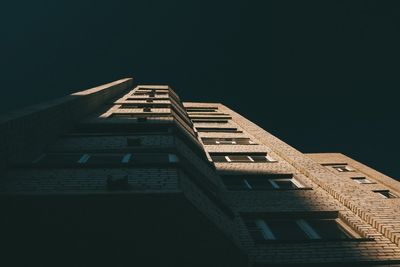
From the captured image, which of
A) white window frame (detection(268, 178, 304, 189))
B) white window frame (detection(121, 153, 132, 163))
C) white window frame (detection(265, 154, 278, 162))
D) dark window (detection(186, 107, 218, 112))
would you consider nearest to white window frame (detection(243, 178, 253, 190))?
white window frame (detection(268, 178, 304, 189))

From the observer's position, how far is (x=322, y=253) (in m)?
6.42

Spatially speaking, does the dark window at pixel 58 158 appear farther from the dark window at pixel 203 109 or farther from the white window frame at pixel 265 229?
the dark window at pixel 203 109

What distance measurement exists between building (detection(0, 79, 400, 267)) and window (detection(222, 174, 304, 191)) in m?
0.04

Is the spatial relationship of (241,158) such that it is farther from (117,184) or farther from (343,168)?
(343,168)

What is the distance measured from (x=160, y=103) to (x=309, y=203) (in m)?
10.9

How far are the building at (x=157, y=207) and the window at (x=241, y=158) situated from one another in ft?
6.02

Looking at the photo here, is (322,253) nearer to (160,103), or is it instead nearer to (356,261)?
(356,261)

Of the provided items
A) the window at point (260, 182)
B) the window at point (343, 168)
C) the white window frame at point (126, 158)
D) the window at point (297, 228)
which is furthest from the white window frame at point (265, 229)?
the window at point (343, 168)

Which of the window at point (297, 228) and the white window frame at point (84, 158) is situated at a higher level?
the white window frame at point (84, 158)

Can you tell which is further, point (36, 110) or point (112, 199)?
point (36, 110)

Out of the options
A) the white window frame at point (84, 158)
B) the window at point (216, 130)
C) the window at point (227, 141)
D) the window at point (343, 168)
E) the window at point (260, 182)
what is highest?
the white window frame at point (84, 158)

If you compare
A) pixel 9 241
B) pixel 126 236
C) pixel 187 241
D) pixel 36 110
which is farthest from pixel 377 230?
pixel 36 110

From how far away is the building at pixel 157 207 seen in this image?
16.0ft

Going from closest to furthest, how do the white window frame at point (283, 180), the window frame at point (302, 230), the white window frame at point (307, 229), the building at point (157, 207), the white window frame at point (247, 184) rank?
1. the building at point (157, 207)
2. the window frame at point (302, 230)
3. the white window frame at point (307, 229)
4. the white window frame at point (247, 184)
5. the white window frame at point (283, 180)
